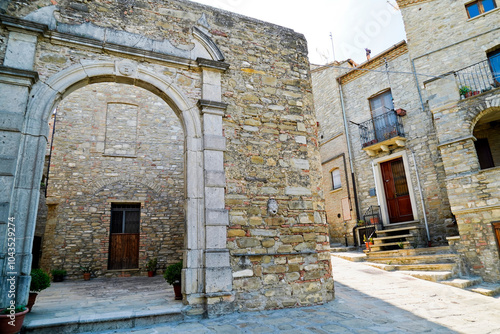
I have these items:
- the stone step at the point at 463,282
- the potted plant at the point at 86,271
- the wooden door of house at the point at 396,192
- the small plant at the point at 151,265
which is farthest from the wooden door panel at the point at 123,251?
the wooden door of house at the point at 396,192

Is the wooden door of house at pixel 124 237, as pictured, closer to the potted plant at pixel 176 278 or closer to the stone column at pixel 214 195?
the potted plant at pixel 176 278

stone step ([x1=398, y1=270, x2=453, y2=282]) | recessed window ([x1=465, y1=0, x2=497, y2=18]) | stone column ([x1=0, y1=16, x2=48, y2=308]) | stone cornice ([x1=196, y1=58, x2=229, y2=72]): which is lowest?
stone step ([x1=398, y1=270, x2=453, y2=282])

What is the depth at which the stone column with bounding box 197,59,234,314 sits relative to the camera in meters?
4.14

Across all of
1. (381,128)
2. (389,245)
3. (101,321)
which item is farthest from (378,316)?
(381,128)

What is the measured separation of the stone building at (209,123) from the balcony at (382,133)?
581 cm

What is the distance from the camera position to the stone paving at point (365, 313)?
3.51m

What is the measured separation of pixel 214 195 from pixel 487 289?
5.83 meters

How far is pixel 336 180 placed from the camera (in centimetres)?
1300

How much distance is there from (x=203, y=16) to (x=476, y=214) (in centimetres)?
752

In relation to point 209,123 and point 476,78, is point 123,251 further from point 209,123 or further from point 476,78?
point 476,78

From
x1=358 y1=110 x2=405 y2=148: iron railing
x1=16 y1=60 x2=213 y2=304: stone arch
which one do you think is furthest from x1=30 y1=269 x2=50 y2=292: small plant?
x1=358 y1=110 x2=405 y2=148: iron railing

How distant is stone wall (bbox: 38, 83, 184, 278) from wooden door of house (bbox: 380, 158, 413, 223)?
284 inches

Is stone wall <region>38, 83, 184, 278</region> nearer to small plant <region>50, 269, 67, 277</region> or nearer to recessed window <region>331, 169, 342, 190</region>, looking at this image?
small plant <region>50, 269, 67, 277</region>

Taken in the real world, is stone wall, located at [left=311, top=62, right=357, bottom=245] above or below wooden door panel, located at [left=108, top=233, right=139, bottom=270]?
above
